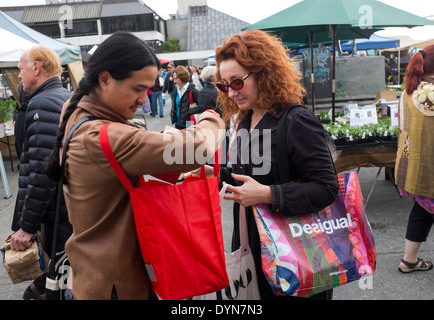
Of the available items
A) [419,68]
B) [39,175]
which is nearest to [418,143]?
[419,68]

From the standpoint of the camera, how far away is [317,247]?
158cm

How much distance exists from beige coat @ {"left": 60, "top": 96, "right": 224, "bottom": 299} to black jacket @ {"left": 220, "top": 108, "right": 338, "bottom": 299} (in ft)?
1.57

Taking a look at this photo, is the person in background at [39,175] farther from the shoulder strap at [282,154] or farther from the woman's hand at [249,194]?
the shoulder strap at [282,154]

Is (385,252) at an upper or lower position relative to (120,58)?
lower

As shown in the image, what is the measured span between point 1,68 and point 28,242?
8058mm

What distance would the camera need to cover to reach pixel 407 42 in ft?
63.6

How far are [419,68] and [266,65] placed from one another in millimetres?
1802

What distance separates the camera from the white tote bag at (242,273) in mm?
1670

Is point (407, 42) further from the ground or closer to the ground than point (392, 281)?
further from the ground

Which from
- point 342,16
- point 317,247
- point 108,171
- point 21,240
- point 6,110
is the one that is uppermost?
point 342,16

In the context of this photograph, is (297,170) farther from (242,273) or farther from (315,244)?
(242,273)

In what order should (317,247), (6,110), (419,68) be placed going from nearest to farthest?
1. (317,247)
2. (419,68)
3. (6,110)
